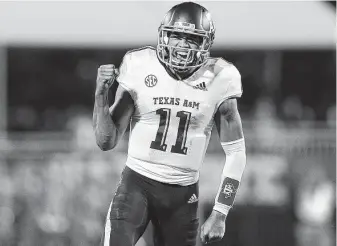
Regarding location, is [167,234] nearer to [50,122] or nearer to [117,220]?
[117,220]

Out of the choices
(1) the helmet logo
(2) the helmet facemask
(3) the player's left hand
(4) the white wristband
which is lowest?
(3) the player's left hand

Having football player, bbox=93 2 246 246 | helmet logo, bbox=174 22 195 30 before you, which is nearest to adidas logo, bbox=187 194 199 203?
football player, bbox=93 2 246 246

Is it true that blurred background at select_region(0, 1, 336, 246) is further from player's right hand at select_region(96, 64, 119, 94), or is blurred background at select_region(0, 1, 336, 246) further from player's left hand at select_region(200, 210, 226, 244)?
player's right hand at select_region(96, 64, 119, 94)

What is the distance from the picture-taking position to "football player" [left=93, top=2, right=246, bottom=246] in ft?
14.5

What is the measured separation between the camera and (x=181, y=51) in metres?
4.43

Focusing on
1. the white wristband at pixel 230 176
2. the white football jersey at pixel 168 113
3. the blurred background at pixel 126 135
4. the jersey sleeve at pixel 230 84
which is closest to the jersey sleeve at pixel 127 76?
the white football jersey at pixel 168 113

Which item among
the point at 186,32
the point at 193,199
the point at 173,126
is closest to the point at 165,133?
the point at 173,126

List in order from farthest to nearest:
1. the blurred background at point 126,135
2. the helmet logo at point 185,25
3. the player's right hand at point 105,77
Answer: the blurred background at point 126,135
the helmet logo at point 185,25
the player's right hand at point 105,77

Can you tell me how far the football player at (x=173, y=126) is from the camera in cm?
443

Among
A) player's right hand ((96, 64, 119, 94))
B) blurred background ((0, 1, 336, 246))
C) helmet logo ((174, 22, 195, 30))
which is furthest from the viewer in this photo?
blurred background ((0, 1, 336, 246))

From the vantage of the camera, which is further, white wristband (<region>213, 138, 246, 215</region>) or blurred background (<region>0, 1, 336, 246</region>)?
blurred background (<region>0, 1, 336, 246</region>)

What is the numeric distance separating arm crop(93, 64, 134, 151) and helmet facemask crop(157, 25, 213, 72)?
0.93ft

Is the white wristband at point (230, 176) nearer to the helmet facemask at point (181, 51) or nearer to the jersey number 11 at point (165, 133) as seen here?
the jersey number 11 at point (165, 133)

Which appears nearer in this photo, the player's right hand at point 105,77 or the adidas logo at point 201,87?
the player's right hand at point 105,77
